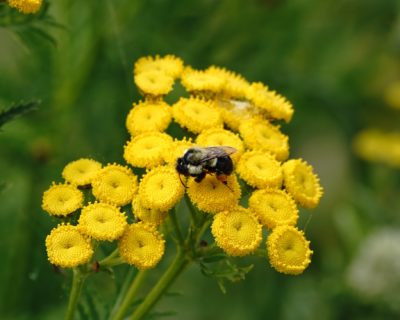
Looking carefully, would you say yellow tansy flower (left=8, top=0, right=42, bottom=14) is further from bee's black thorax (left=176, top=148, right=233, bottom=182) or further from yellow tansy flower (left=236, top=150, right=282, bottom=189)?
yellow tansy flower (left=236, top=150, right=282, bottom=189)

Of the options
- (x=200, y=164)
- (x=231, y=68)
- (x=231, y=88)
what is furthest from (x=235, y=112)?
(x=231, y=68)

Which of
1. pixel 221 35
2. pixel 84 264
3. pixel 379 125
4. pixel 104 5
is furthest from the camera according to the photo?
pixel 379 125

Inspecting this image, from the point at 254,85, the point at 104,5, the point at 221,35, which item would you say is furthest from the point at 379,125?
the point at 254,85

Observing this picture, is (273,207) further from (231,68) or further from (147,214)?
(231,68)

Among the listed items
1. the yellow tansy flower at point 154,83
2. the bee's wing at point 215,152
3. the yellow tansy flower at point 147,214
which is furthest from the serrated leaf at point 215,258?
the yellow tansy flower at point 154,83

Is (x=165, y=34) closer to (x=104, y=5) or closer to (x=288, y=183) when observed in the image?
(x=104, y=5)

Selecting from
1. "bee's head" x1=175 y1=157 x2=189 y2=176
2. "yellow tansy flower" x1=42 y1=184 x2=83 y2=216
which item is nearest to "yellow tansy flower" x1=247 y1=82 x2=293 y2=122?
"bee's head" x1=175 y1=157 x2=189 y2=176
